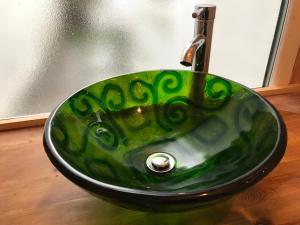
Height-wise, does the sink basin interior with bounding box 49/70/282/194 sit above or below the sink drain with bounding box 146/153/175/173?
above

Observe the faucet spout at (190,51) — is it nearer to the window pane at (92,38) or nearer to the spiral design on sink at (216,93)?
the spiral design on sink at (216,93)

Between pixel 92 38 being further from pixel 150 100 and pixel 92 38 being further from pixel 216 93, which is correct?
pixel 216 93

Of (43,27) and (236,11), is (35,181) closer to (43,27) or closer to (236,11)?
(43,27)

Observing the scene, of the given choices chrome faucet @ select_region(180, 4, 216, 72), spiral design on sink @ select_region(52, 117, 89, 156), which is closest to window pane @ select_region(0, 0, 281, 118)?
chrome faucet @ select_region(180, 4, 216, 72)

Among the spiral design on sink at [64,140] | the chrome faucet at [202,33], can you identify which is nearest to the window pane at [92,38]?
the chrome faucet at [202,33]

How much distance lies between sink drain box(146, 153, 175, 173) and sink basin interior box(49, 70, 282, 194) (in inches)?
0.4

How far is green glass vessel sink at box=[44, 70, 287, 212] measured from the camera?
56 cm

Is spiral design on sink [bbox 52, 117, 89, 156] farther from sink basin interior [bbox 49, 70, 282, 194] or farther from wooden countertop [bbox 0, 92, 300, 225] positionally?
wooden countertop [bbox 0, 92, 300, 225]

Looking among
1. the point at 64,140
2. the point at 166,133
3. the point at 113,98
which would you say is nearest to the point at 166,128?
the point at 166,133

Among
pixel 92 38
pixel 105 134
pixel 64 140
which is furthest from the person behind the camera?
pixel 92 38

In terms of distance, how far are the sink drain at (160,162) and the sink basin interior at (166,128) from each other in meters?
0.01

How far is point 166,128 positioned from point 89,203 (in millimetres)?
242

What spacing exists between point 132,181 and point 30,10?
0.50m

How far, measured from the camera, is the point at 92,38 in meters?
0.85
